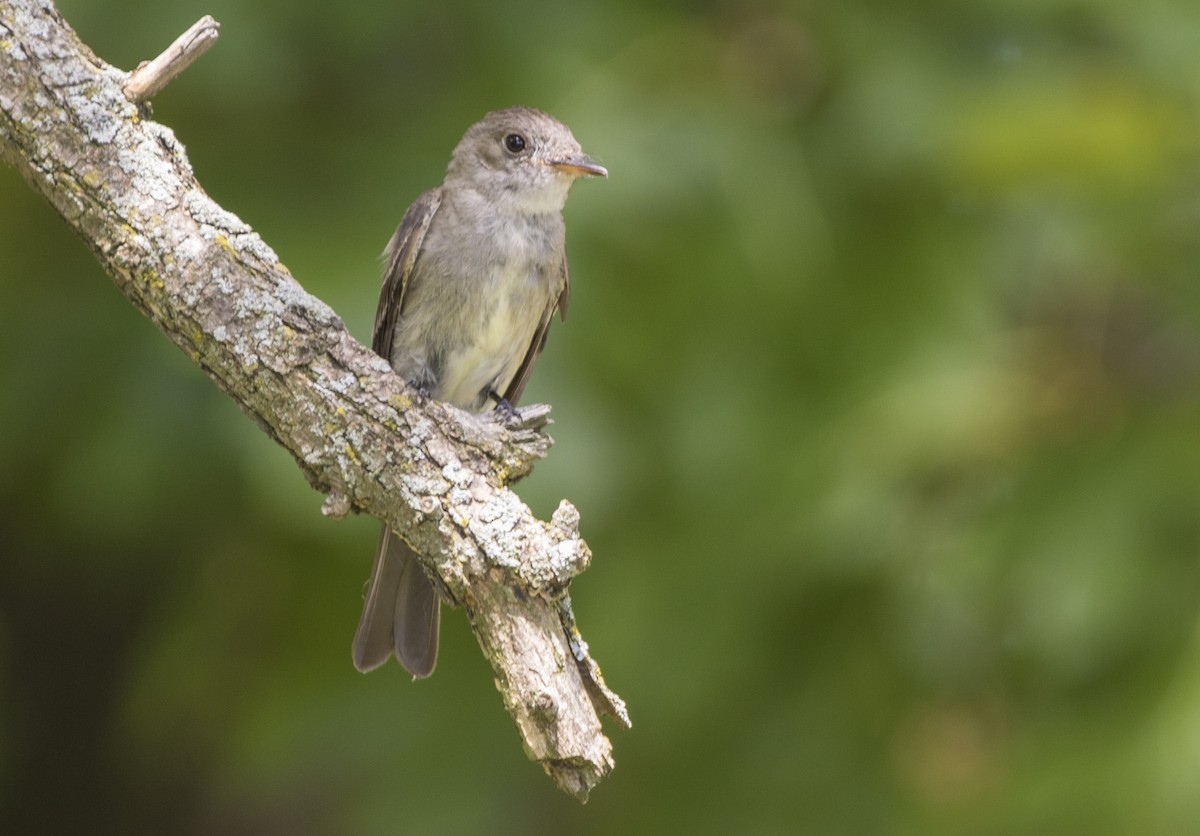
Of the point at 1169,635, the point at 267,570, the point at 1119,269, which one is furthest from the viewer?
the point at 267,570

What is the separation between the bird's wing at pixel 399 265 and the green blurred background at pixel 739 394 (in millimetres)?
151

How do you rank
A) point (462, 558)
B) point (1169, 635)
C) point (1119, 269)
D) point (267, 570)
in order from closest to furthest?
point (462, 558) → point (1169, 635) → point (1119, 269) → point (267, 570)

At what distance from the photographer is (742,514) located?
225 inches

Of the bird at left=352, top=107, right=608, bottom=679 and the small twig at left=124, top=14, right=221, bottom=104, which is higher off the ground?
the bird at left=352, top=107, right=608, bottom=679

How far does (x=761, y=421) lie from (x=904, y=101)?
1.22 m

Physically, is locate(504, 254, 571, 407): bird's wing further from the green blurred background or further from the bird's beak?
the bird's beak

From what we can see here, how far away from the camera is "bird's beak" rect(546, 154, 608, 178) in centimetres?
474

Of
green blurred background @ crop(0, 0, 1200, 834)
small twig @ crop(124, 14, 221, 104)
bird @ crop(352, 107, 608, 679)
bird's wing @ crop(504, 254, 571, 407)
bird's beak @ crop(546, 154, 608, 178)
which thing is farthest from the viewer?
green blurred background @ crop(0, 0, 1200, 834)

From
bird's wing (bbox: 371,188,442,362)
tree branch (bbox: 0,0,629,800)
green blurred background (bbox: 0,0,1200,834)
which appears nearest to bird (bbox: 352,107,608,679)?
bird's wing (bbox: 371,188,442,362)

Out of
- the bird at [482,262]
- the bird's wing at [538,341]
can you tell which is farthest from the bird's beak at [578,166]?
the bird's wing at [538,341]

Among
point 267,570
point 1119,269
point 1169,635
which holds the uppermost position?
point 1119,269

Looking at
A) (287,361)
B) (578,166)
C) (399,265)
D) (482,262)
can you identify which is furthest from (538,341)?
(287,361)

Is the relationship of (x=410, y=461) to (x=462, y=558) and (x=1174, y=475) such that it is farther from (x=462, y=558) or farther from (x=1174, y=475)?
(x=1174, y=475)

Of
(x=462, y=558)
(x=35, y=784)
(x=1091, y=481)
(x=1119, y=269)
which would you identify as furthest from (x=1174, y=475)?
(x=35, y=784)
